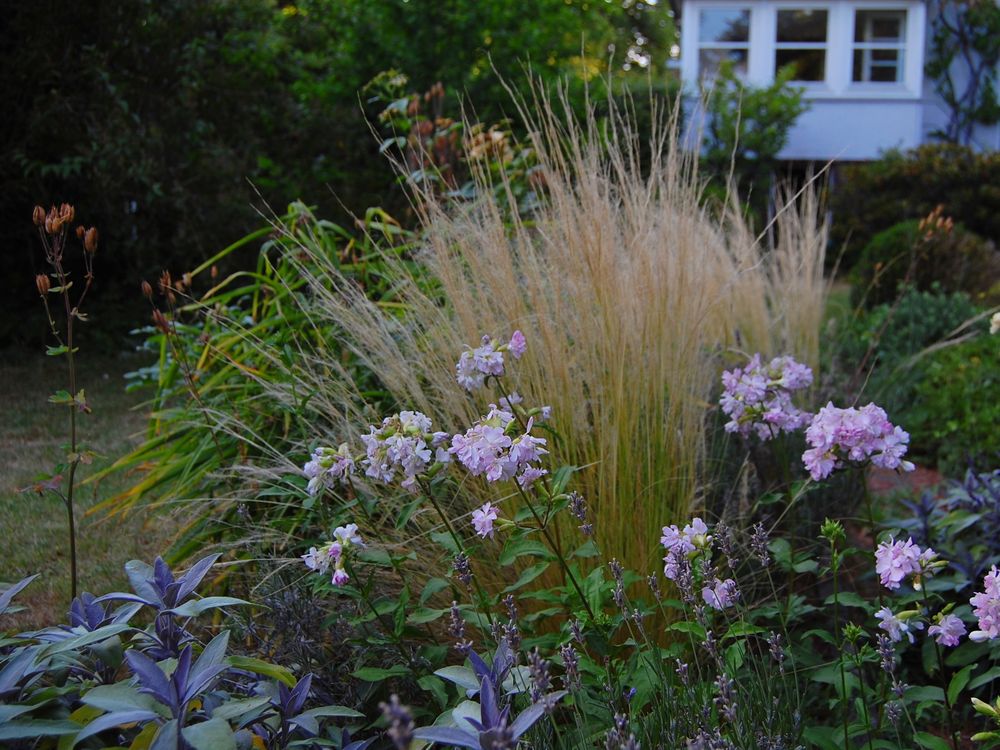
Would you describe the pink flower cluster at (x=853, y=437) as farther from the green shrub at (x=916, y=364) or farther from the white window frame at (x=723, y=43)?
the white window frame at (x=723, y=43)

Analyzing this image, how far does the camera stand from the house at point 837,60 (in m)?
16.4

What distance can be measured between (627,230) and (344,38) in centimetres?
774

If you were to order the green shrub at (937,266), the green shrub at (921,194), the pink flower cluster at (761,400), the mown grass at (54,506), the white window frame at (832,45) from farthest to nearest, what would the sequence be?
the white window frame at (832,45) < the green shrub at (921,194) < the green shrub at (937,266) < the mown grass at (54,506) < the pink flower cluster at (761,400)

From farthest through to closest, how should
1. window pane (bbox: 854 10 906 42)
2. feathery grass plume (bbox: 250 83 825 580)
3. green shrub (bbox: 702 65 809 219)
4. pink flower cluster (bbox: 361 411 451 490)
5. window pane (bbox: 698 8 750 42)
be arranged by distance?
window pane (bbox: 854 10 906 42), window pane (bbox: 698 8 750 42), green shrub (bbox: 702 65 809 219), feathery grass plume (bbox: 250 83 825 580), pink flower cluster (bbox: 361 411 451 490)

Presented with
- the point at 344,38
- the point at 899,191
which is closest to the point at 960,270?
the point at 899,191

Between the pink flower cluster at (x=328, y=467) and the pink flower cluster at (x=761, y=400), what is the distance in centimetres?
96

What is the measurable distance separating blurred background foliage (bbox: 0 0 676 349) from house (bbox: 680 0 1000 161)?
7.98 meters

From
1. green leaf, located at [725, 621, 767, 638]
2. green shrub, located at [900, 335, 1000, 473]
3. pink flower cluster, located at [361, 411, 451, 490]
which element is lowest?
green shrub, located at [900, 335, 1000, 473]

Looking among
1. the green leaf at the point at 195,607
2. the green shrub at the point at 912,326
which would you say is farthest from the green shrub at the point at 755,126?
the green leaf at the point at 195,607

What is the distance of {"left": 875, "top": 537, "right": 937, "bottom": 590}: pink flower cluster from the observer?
5.04 feet

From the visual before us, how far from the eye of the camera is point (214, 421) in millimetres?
2822

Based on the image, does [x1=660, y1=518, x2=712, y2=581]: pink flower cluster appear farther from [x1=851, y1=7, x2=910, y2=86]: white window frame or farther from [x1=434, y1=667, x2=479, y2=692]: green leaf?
[x1=851, y1=7, x2=910, y2=86]: white window frame

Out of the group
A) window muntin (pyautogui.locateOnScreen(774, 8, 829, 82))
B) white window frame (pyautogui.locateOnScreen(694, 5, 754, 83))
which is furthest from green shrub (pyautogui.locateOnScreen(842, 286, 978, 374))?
window muntin (pyautogui.locateOnScreen(774, 8, 829, 82))

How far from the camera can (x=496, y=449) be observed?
160 centimetres
